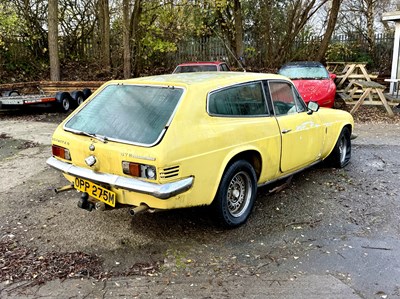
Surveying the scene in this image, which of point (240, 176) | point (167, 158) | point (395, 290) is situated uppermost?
point (167, 158)

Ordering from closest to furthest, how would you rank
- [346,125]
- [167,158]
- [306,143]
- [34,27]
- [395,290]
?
[395,290] < [167,158] < [306,143] < [346,125] < [34,27]

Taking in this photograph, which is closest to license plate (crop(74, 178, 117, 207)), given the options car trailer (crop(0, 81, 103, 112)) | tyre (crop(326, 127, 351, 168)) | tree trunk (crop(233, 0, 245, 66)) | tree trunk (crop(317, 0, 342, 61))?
tyre (crop(326, 127, 351, 168))

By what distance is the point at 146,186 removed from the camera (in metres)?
3.38

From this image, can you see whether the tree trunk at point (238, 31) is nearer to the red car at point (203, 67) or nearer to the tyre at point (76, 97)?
the red car at point (203, 67)

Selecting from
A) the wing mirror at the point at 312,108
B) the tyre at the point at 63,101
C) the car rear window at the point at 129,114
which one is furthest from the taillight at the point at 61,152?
the tyre at the point at 63,101

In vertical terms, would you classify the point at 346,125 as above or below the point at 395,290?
above

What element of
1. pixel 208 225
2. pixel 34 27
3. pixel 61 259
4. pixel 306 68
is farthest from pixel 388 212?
pixel 34 27

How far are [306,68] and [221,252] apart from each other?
965 centimetres

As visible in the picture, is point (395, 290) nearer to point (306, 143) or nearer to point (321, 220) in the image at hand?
point (321, 220)

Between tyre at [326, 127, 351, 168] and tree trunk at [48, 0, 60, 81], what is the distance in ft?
39.8

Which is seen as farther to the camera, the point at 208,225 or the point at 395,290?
the point at 208,225

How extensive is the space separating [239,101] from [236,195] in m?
1.02

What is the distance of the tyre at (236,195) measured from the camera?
3908mm

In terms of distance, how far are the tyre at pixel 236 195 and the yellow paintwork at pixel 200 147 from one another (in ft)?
0.45
